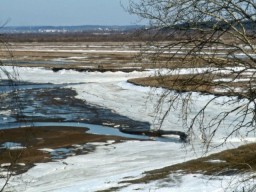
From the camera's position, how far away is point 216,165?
535 inches

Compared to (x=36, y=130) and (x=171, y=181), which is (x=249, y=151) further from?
(x=36, y=130)

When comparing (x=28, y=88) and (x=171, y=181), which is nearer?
(x=171, y=181)

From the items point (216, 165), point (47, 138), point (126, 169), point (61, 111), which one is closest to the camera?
point (216, 165)

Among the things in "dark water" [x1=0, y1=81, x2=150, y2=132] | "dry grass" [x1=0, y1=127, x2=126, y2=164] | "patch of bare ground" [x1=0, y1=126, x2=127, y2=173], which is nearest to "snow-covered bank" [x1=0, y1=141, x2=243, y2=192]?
"patch of bare ground" [x1=0, y1=126, x2=127, y2=173]

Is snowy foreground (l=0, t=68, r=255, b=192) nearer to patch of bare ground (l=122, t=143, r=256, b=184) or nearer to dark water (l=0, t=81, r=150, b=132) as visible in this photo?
patch of bare ground (l=122, t=143, r=256, b=184)

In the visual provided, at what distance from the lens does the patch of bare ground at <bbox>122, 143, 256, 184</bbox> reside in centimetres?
1229

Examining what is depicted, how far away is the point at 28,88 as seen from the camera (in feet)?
115

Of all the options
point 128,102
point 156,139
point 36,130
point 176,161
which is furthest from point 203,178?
point 128,102

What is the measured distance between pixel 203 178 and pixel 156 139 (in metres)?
6.52

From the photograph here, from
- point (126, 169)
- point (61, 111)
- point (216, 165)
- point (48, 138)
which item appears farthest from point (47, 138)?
point (216, 165)

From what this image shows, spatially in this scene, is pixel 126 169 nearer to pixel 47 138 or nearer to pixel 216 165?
pixel 216 165

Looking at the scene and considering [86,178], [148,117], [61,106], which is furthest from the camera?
[61,106]

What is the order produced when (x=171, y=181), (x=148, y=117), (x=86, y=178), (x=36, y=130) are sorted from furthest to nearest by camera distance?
(x=148, y=117) → (x=36, y=130) → (x=86, y=178) → (x=171, y=181)

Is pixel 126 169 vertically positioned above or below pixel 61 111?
below
